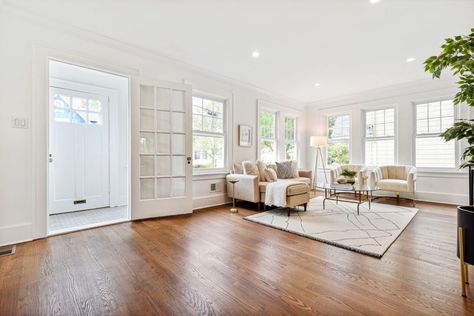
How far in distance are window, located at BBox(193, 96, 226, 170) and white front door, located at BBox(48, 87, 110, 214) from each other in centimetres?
164

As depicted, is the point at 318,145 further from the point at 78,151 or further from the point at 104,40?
the point at 78,151

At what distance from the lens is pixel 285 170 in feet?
15.3

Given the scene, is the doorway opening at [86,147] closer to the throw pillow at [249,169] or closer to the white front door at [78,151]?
the white front door at [78,151]

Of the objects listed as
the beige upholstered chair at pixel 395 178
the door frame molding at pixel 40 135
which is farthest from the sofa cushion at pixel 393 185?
the door frame molding at pixel 40 135

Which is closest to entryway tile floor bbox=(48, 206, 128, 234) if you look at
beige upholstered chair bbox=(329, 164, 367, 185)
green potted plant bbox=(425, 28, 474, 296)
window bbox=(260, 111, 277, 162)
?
window bbox=(260, 111, 277, 162)

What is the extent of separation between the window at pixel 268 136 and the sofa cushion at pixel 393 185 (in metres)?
2.36

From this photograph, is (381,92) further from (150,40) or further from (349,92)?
(150,40)

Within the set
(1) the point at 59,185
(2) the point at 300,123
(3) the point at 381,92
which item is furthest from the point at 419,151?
(1) the point at 59,185

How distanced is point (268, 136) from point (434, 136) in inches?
135

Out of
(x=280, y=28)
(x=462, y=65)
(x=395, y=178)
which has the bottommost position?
(x=395, y=178)

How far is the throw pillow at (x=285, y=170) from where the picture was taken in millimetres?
4648

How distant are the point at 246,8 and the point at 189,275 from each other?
2.65 metres

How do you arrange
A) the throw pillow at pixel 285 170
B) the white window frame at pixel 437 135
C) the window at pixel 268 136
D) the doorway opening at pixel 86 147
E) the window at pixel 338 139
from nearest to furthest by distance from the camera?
the doorway opening at pixel 86 147 → the white window frame at pixel 437 135 → the throw pillow at pixel 285 170 → the window at pixel 268 136 → the window at pixel 338 139

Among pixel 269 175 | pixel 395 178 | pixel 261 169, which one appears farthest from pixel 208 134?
pixel 395 178
